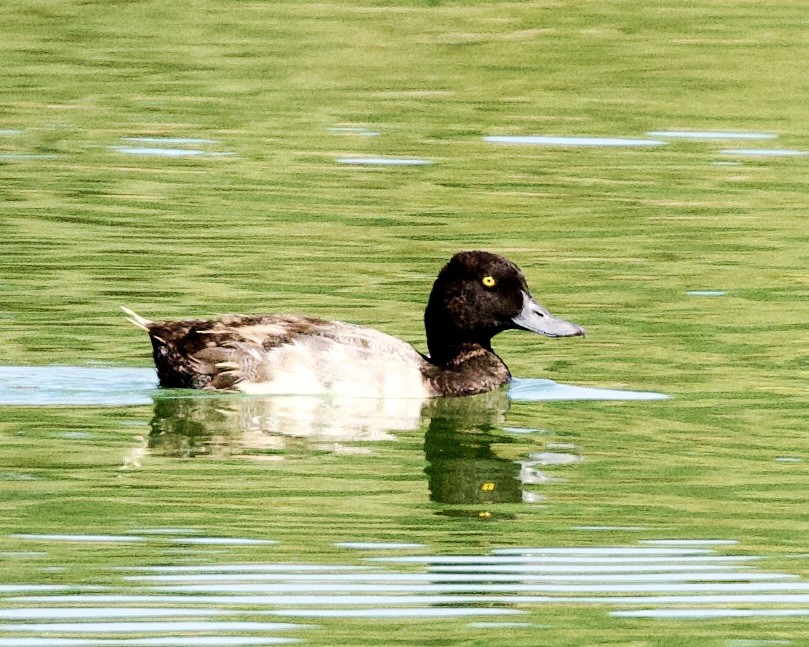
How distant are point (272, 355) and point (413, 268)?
275cm

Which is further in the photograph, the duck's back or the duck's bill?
the duck's bill

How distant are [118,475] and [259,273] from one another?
443 centimetres

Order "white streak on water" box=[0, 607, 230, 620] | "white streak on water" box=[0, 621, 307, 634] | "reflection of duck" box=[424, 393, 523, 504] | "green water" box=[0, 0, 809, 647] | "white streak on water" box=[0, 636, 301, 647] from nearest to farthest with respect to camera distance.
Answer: "white streak on water" box=[0, 636, 301, 647], "white streak on water" box=[0, 621, 307, 634], "white streak on water" box=[0, 607, 230, 620], "green water" box=[0, 0, 809, 647], "reflection of duck" box=[424, 393, 523, 504]

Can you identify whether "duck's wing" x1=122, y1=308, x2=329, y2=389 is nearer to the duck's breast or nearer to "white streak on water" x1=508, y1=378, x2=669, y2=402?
the duck's breast

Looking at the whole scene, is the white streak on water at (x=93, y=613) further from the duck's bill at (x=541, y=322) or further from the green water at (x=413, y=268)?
the duck's bill at (x=541, y=322)

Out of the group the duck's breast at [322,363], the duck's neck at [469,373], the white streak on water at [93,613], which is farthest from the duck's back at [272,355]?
the white streak on water at [93,613]

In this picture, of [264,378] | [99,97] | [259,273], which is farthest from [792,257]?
[99,97]

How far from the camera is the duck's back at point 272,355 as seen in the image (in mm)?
11656

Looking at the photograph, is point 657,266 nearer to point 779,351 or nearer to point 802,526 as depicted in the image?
point 779,351

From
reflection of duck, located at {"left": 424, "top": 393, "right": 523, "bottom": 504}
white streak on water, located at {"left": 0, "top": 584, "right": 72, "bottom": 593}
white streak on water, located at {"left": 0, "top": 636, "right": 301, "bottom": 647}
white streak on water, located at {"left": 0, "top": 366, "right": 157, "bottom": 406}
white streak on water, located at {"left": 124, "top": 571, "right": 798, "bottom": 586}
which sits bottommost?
white streak on water, located at {"left": 0, "top": 636, "right": 301, "bottom": 647}

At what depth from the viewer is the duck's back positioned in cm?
1166

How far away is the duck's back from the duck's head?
2.35 feet

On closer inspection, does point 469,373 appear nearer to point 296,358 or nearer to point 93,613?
point 296,358

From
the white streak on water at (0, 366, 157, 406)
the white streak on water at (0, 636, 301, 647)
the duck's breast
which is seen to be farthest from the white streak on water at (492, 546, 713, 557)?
the white streak on water at (0, 366, 157, 406)
